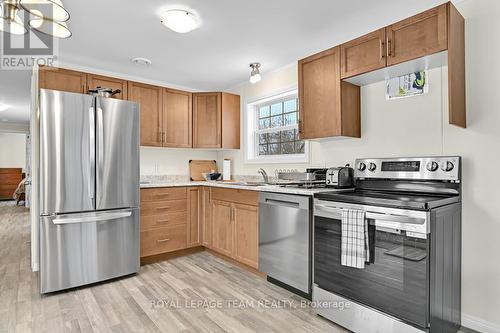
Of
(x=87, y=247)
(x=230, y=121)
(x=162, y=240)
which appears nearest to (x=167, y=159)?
(x=230, y=121)

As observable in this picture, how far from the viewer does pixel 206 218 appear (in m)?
3.77

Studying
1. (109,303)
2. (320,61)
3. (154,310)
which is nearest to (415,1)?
(320,61)

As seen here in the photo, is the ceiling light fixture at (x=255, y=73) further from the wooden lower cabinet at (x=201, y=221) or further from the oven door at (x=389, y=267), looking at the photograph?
the oven door at (x=389, y=267)

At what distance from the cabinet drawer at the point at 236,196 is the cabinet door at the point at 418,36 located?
5.62 feet

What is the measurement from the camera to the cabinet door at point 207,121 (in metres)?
4.21

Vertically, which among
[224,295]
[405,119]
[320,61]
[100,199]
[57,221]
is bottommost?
[224,295]

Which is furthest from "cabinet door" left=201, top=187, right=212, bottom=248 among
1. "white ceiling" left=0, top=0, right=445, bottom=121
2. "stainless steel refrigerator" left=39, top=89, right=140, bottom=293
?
"white ceiling" left=0, top=0, right=445, bottom=121

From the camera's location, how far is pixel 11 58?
3312 millimetres

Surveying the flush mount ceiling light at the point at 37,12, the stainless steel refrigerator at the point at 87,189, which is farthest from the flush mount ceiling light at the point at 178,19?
the stainless steel refrigerator at the point at 87,189

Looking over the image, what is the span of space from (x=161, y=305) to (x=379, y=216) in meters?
1.85

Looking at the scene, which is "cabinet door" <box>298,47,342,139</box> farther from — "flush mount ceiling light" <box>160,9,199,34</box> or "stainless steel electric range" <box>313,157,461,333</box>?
"flush mount ceiling light" <box>160,9,199,34</box>

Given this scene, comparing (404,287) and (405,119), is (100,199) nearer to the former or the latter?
(404,287)

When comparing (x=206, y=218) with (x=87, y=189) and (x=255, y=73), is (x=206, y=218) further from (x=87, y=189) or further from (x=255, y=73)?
(x=255, y=73)

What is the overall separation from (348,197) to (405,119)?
966mm
